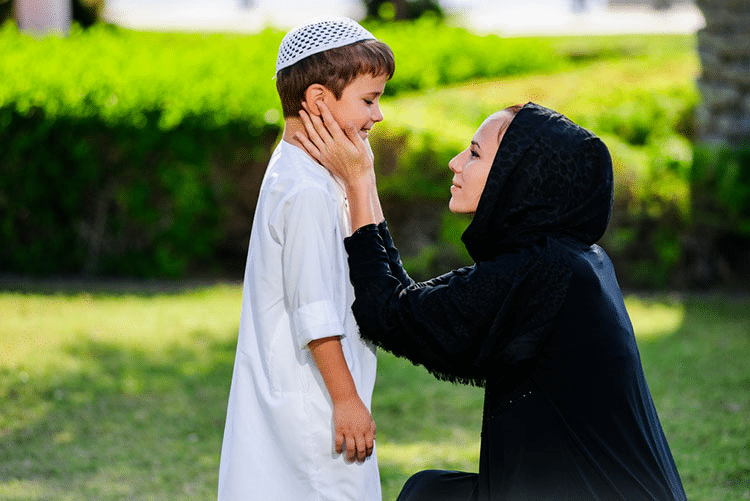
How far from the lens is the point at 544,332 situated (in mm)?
2234

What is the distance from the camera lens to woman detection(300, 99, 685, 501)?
2.23m

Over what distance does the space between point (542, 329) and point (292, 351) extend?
646 mm

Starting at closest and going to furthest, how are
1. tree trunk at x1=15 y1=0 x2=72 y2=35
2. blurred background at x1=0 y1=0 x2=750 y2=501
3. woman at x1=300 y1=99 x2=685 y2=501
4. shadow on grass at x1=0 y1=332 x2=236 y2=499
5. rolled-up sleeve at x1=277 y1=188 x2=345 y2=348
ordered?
woman at x1=300 y1=99 x2=685 y2=501
rolled-up sleeve at x1=277 y1=188 x2=345 y2=348
shadow on grass at x1=0 y1=332 x2=236 y2=499
blurred background at x1=0 y1=0 x2=750 y2=501
tree trunk at x1=15 y1=0 x2=72 y2=35

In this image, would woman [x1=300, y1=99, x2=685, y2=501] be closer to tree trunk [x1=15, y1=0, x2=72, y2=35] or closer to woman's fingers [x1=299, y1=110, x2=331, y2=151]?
woman's fingers [x1=299, y1=110, x2=331, y2=151]

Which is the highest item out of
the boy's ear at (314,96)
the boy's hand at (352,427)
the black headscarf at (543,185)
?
the boy's ear at (314,96)

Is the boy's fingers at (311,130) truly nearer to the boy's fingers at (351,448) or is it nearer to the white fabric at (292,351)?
the white fabric at (292,351)

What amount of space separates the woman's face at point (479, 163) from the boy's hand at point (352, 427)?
55cm

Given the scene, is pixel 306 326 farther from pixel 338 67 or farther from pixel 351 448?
pixel 338 67

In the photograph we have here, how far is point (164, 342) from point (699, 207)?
4.21m

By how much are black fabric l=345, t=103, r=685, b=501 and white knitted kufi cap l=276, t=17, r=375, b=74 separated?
0.50 meters

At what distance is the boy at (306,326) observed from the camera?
2.39 meters

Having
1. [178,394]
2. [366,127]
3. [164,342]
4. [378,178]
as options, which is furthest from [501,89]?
[366,127]

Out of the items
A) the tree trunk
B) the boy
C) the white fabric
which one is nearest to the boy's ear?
the boy

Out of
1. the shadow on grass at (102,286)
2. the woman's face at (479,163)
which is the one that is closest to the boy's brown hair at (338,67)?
the woman's face at (479,163)
